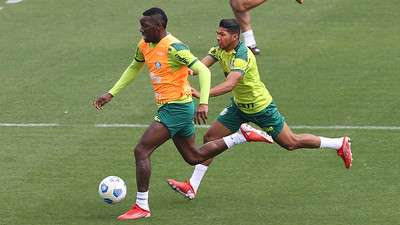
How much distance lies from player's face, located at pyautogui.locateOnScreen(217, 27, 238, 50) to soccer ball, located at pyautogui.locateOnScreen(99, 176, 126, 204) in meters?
2.17

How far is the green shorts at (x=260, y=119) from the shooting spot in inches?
580

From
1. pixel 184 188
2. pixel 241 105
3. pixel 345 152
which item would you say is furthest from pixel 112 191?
pixel 345 152

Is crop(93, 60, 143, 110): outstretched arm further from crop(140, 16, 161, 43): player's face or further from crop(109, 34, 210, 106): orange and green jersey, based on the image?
crop(140, 16, 161, 43): player's face

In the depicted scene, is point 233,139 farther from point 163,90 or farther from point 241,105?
point 163,90

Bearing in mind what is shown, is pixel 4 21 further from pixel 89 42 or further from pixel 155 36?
pixel 155 36

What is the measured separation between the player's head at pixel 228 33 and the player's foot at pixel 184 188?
72.1 inches

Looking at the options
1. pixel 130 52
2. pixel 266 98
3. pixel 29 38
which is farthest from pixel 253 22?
pixel 266 98

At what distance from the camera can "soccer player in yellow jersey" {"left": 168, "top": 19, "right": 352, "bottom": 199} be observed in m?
14.4

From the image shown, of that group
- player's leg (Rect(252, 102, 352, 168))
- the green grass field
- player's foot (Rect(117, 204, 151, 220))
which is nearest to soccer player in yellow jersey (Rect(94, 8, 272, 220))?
player's foot (Rect(117, 204, 151, 220))

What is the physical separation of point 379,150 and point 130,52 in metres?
7.56

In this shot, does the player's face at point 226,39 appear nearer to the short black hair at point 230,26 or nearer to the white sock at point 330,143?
the short black hair at point 230,26

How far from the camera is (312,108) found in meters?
19.2

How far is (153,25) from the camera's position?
45.5 ft

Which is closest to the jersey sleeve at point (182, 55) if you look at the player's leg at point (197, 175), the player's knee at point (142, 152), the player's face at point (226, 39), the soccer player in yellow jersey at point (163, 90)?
the soccer player in yellow jersey at point (163, 90)
